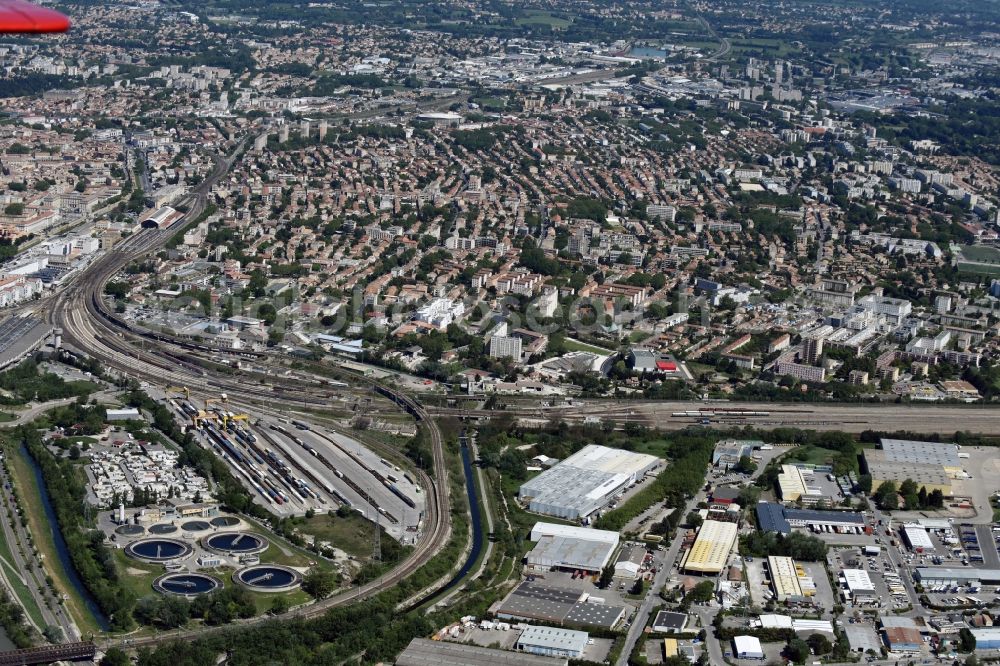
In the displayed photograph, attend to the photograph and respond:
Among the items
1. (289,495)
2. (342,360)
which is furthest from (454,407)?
(289,495)

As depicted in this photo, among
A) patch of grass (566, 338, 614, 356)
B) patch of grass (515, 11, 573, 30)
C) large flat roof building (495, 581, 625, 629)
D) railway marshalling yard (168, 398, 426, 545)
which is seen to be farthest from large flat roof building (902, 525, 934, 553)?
patch of grass (515, 11, 573, 30)

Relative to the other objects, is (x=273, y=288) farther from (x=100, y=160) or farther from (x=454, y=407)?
(x=100, y=160)

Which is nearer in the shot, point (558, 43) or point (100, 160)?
point (100, 160)

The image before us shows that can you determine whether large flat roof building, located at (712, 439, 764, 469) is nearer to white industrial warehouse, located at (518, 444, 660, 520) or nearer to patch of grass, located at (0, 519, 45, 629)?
white industrial warehouse, located at (518, 444, 660, 520)

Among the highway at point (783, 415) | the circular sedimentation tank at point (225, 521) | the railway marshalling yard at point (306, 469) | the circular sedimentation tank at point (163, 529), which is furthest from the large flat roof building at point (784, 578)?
the circular sedimentation tank at point (163, 529)

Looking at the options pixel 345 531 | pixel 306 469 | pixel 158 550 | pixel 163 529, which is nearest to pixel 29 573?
pixel 158 550
